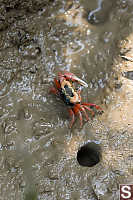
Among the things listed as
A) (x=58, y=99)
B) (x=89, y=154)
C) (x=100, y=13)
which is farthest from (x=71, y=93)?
(x=100, y=13)

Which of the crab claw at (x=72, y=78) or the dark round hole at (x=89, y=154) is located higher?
the crab claw at (x=72, y=78)

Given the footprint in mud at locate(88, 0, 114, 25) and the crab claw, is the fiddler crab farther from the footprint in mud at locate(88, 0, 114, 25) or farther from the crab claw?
the footprint in mud at locate(88, 0, 114, 25)

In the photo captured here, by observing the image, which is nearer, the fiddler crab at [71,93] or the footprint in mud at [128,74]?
the fiddler crab at [71,93]

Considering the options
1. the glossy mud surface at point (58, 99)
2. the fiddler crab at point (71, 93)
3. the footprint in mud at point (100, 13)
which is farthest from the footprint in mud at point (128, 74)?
the footprint in mud at point (100, 13)

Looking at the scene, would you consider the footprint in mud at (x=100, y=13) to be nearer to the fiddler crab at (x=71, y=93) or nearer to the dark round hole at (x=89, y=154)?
the fiddler crab at (x=71, y=93)

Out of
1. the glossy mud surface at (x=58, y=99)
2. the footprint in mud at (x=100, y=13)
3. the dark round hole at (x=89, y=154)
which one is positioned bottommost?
the dark round hole at (x=89, y=154)

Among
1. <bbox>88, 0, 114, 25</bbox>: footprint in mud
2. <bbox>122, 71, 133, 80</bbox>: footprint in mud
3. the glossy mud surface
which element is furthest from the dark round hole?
<bbox>88, 0, 114, 25</bbox>: footprint in mud

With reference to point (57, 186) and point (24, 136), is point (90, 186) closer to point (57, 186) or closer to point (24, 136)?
point (57, 186)
